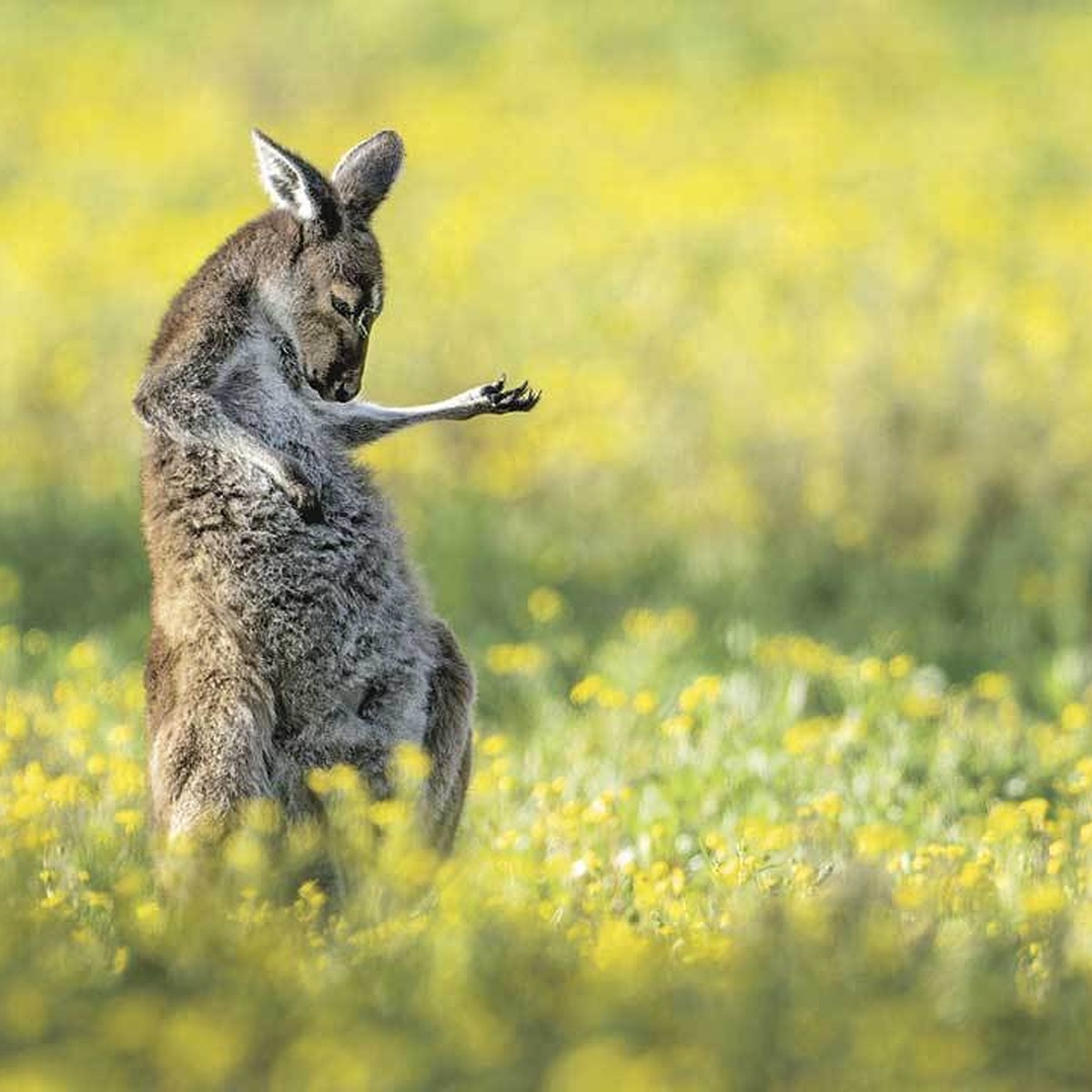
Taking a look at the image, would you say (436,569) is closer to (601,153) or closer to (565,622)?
(565,622)

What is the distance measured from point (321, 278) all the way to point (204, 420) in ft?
1.27

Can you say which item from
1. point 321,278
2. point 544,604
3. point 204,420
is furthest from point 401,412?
point 544,604

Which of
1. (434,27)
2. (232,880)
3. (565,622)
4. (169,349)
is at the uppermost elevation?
(434,27)

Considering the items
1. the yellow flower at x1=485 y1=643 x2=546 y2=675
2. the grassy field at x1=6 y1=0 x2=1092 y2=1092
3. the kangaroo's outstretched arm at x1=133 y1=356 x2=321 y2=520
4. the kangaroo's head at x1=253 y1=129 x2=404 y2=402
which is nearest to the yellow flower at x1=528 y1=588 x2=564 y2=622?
the grassy field at x1=6 y1=0 x2=1092 y2=1092

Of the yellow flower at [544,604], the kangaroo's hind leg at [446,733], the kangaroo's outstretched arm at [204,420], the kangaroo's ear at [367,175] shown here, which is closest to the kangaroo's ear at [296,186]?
the kangaroo's ear at [367,175]

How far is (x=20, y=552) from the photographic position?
8.77 meters

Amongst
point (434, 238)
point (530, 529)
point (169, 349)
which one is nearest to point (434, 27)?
point (434, 238)

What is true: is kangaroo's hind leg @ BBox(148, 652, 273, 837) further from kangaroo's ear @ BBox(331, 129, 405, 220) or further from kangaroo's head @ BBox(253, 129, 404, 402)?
kangaroo's ear @ BBox(331, 129, 405, 220)

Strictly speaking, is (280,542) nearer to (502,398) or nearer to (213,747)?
(213,747)

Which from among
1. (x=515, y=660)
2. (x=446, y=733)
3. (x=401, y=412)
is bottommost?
(x=515, y=660)

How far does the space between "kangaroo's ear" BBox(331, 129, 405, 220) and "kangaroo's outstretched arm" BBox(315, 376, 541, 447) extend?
0.42m

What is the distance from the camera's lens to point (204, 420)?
4176 millimetres

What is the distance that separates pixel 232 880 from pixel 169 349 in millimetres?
1093

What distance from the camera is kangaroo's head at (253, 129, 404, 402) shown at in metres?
4.29
